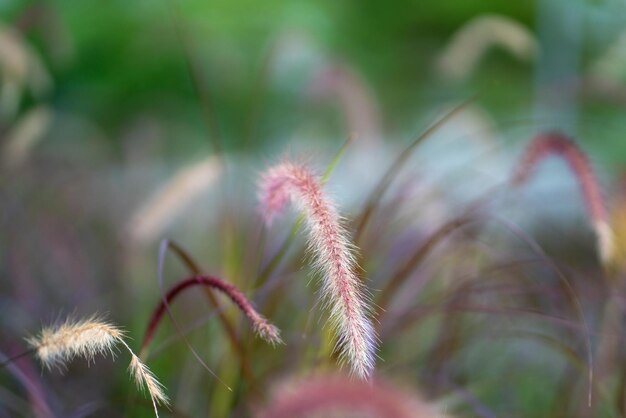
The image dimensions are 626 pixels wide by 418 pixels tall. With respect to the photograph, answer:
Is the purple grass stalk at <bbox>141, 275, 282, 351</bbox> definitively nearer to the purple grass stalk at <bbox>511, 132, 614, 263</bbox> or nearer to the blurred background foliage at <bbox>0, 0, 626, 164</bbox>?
the purple grass stalk at <bbox>511, 132, 614, 263</bbox>

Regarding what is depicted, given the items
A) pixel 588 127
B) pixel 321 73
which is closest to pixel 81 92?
pixel 321 73

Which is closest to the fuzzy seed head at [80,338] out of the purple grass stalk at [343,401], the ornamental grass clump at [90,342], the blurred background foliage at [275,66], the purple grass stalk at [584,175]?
the ornamental grass clump at [90,342]

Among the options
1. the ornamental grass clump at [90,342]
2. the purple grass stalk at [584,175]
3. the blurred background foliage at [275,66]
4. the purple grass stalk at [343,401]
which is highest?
the ornamental grass clump at [90,342]

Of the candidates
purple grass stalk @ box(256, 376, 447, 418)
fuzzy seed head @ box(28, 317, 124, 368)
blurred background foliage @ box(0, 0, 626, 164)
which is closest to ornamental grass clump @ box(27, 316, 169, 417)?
fuzzy seed head @ box(28, 317, 124, 368)

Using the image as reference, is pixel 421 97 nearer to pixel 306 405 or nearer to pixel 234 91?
pixel 234 91

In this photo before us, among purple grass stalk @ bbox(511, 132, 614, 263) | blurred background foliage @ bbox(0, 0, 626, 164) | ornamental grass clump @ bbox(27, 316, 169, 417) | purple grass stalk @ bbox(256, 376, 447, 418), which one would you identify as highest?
ornamental grass clump @ bbox(27, 316, 169, 417)

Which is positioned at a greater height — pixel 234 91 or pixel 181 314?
pixel 181 314

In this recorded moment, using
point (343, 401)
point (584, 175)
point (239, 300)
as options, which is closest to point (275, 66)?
point (584, 175)

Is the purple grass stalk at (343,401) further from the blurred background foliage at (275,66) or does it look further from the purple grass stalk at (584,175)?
the blurred background foliage at (275,66)

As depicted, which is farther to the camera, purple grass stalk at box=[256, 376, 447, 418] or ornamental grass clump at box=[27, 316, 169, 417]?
ornamental grass clump at box=[27, 316, 169, 417]
